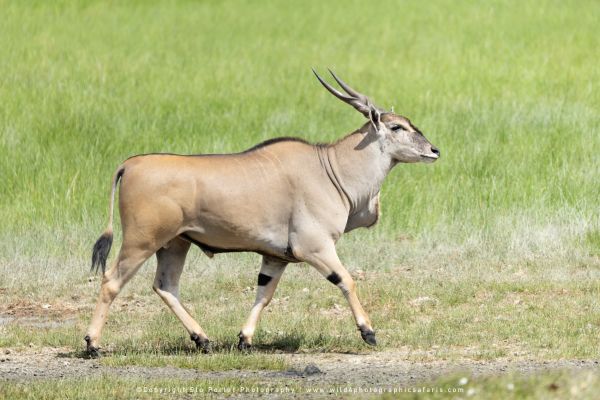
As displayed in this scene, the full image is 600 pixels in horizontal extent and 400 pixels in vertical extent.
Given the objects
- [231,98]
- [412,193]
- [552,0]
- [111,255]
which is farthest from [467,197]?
[552,0]

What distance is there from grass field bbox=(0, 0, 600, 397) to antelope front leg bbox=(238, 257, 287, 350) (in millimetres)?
175

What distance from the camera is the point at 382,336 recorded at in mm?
9945

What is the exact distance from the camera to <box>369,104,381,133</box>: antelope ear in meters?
9.69

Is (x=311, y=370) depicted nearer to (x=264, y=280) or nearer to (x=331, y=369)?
(x=331, y=369)

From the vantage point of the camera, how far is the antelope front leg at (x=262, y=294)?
9.51 metres

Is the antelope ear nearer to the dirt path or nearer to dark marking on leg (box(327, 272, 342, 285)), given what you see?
dark marking on leg (box(327, 272, 342, 285))

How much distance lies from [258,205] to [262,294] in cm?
71

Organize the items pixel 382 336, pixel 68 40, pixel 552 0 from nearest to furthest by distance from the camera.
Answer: pixel 382 336 → pixel 68 40 → pixel 552 0

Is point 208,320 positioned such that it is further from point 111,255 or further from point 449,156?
point 449,156

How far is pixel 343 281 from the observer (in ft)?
30.1

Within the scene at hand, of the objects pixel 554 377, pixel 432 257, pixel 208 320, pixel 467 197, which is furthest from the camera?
pixel 467 197

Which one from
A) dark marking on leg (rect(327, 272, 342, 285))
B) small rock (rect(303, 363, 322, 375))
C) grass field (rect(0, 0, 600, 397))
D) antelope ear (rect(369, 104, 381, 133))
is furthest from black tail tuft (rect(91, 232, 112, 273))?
antelope ear (rect(369, 104, 381, 133))

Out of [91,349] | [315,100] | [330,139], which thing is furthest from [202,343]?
[315,100]

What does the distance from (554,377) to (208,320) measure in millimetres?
3497
